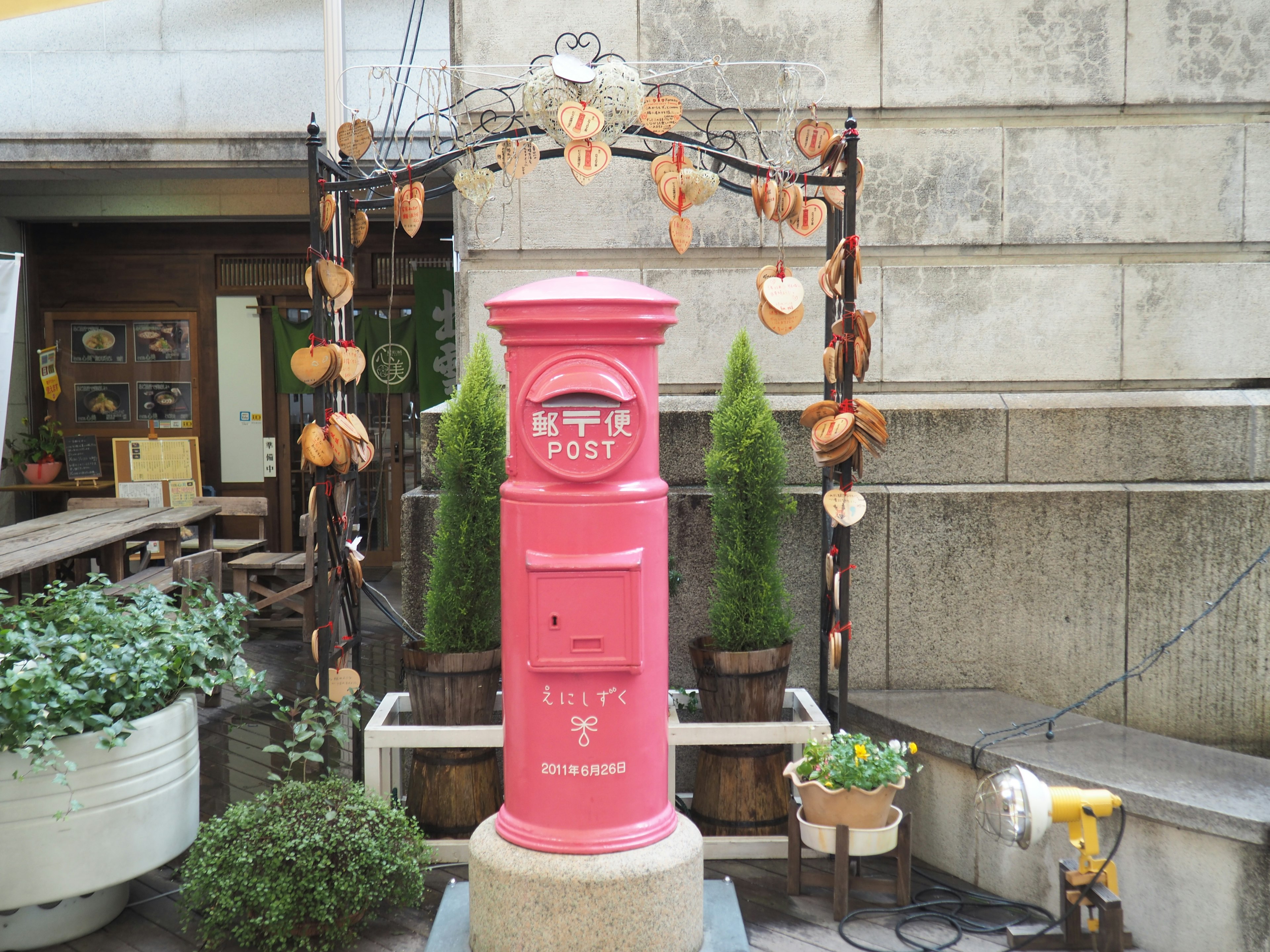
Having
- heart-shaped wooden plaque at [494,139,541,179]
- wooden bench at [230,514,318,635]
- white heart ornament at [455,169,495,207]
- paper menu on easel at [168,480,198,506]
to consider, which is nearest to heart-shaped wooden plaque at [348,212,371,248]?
white heart ornament at [455,169,495,207]

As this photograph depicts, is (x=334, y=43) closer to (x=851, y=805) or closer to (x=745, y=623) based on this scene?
(x=745, y=623)

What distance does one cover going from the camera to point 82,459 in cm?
1166

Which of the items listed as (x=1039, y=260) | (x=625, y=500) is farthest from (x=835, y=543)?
(x=1039, y=260)

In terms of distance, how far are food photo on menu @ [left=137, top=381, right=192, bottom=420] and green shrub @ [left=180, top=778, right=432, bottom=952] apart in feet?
29.9

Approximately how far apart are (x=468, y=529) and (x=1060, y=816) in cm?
265

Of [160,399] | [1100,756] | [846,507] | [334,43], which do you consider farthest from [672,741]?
[160,399]

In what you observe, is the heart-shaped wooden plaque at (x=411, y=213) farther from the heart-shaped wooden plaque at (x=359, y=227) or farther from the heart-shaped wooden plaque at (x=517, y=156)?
the heart-shaped wooden plaque at (x=517, y=156)

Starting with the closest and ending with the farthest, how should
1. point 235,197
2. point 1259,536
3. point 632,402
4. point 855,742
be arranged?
point 632,402 → point 855,742 → point 1259,536 → point 235,197

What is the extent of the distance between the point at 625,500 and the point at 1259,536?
148 inches

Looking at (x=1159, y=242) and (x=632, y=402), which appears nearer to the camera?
(x=632, y=402)

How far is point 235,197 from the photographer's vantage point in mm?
11391

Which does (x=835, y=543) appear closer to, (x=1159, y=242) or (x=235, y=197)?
(x=1159, y=242)

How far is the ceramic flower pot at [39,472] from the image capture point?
11.6 meters

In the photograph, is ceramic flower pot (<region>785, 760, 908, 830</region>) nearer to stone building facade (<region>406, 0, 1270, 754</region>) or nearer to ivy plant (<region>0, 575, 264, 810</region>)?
stone building facade (<region>406, 0, 1270, 754</region>)
